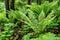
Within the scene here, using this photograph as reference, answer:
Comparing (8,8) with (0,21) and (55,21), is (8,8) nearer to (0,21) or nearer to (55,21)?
(0,21)

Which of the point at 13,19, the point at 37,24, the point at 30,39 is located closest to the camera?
the point at 30,39

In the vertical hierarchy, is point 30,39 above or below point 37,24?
below

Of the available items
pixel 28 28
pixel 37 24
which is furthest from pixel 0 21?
pixel 37 24

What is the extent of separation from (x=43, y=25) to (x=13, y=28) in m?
1.61

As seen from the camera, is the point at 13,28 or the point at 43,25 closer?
the point at 43,25

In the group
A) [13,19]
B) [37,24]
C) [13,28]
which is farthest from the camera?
[13,19]

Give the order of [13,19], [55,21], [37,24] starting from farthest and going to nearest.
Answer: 1. [13,19]
2. [55,21]
3. [37,24]

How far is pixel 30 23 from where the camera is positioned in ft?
19.5

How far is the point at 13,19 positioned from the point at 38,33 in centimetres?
189

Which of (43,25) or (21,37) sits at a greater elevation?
(43,25)

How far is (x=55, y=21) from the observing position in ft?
21.0

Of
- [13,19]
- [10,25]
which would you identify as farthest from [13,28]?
[13,19]

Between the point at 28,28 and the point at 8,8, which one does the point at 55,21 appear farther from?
the point at 8,8

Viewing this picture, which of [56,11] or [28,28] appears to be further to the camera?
[56,11]
